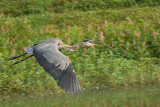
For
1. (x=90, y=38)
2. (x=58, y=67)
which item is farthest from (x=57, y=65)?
(x=90, y=38)

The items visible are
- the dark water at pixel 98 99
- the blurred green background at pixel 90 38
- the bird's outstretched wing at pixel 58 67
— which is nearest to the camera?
the bird's outstretched wing at pixel 58 67

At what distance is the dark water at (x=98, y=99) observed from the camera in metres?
5.64

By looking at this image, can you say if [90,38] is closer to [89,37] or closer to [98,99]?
[89,37]

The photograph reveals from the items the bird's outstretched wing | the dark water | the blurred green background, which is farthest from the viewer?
the blurred green background

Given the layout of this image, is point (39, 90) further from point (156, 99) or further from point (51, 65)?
point (156, 99)

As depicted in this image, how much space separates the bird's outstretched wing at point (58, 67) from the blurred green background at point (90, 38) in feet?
2.41

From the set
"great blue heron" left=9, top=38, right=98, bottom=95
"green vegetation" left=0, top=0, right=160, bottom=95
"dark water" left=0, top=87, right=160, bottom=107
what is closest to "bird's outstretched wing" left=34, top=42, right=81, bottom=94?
"great blue heron" left=9, top=38, right=98, bottom=95

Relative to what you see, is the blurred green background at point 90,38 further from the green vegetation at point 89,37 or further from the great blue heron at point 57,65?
the great blue heron at point 57,65

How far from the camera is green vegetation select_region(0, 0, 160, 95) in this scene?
6617 mm

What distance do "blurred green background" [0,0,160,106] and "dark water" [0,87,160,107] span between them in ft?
0.93

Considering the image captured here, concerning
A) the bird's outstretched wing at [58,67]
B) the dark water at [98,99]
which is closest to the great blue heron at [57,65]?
the bird's outstretched wing at [58,67]

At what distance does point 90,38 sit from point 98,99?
2.99 metres

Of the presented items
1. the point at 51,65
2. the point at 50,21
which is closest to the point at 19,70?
the point at 51,65

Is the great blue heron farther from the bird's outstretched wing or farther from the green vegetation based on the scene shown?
the green vegetation
